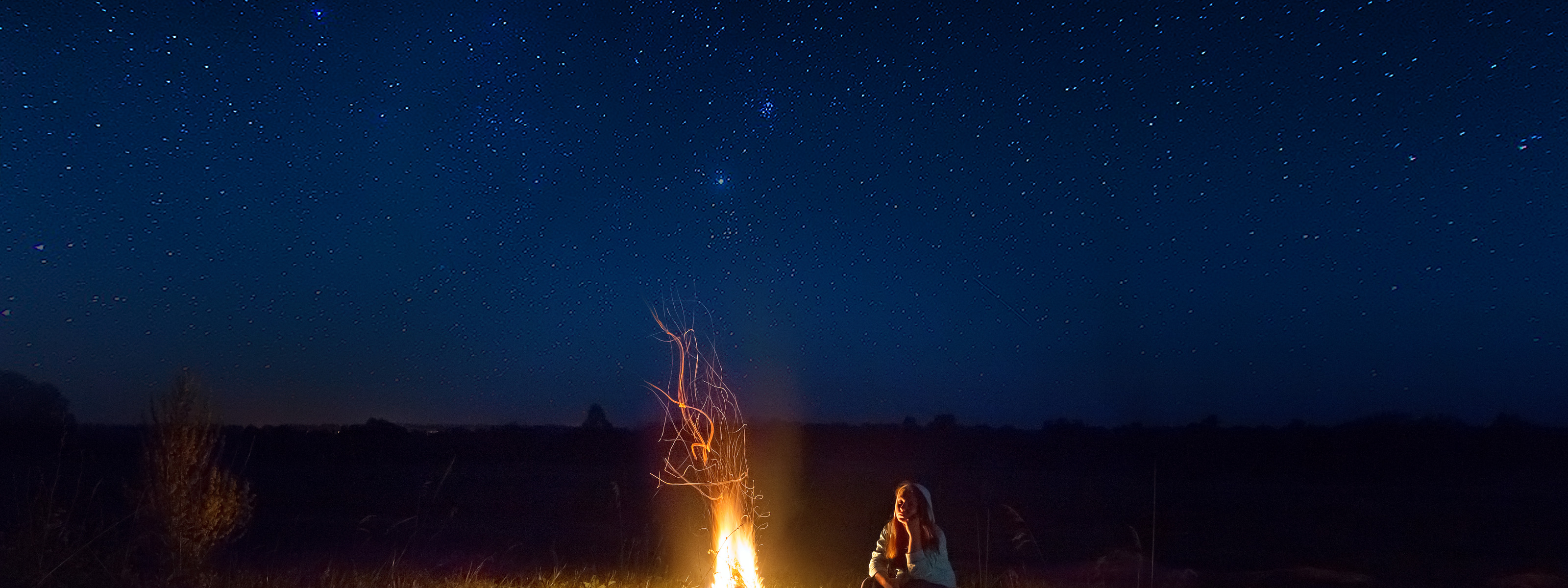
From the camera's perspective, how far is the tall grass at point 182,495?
904 cm

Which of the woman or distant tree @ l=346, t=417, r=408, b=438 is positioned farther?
distant tree @ l=346, t=417, r=408, b=438

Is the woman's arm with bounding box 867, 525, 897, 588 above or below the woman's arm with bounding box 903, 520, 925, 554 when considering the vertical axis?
below

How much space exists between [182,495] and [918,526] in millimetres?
6301

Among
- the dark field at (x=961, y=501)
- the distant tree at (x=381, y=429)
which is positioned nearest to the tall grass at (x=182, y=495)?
the dark field at (x=961, y=501)

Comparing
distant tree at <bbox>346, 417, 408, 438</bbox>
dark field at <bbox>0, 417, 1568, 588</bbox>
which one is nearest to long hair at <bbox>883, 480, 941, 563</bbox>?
dark field at <bbox>0, 417, 1568, 588</bbox>

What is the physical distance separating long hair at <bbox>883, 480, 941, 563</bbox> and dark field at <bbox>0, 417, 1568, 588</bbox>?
2952 millimetres

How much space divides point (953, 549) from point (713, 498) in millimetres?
12808

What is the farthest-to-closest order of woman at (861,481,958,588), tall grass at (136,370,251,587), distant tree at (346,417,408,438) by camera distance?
distant tree at (346,417,408,438)
tall grass at (136,370,251,587)
woman at (861,481,958,588)

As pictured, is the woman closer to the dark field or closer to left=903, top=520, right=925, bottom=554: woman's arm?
left=903, top=520, right=925, bottom=554: woman's arm

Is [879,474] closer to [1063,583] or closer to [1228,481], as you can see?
[1228,481]

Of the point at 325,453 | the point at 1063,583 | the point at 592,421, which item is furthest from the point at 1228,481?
the point at 325,453

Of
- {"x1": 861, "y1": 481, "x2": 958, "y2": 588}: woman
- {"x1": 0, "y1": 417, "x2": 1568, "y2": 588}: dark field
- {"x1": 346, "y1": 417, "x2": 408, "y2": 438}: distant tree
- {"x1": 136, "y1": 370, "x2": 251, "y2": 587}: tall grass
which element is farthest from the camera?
{"x1": 346, "y1": 417, "x2": 408, "y2": 438}: distant tree

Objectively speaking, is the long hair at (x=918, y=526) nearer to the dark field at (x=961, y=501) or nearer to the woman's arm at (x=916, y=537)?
the woman's arm at (x=916, y=537)

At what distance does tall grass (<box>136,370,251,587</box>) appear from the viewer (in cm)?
904
